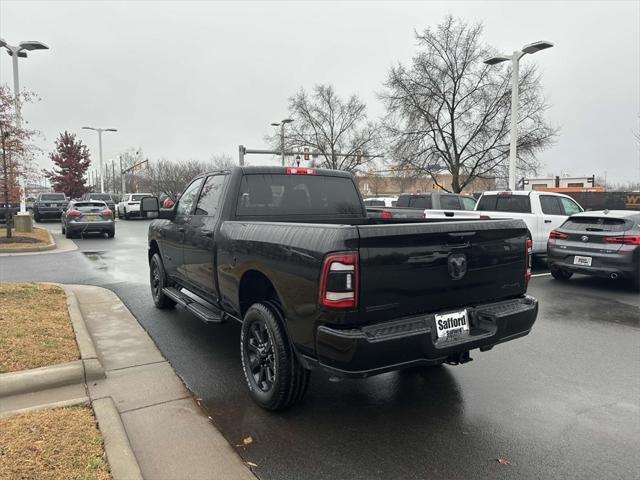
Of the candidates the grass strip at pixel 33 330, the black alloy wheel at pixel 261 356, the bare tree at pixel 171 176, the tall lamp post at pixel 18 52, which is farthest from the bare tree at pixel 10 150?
the bare tree at pixel 171 176

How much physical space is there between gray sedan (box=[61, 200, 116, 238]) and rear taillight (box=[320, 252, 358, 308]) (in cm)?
1763

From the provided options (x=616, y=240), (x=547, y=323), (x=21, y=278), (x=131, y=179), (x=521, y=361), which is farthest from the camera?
(x=131, y=179)

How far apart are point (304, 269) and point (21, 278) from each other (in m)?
8.55

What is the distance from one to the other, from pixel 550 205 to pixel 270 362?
9.98 m

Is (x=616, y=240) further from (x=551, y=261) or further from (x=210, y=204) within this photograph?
(x=210, y=204)

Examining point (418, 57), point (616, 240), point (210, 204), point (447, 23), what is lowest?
point (616, 240)

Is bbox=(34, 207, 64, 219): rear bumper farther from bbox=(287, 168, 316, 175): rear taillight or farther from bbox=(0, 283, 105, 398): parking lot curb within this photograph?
bbox=(287, 168, 316, 175): rear taillight

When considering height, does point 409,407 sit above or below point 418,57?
below

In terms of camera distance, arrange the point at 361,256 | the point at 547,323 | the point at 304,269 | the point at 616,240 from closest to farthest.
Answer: the point at 361,256, the point at 304,269, the point at 547,323, the point at 616,240

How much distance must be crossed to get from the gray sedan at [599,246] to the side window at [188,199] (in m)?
7.16

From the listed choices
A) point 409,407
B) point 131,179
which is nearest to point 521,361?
point 409,407

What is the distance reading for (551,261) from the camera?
372 inches

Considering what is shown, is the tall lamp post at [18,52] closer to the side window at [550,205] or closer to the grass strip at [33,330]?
the grass strip at [33,330]

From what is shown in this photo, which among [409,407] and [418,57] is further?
[418,57]
